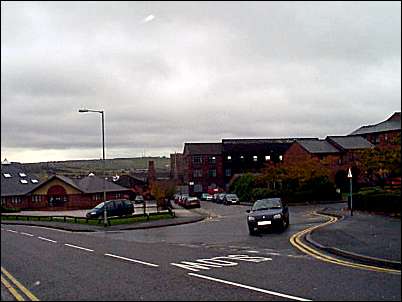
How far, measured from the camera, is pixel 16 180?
241 inches

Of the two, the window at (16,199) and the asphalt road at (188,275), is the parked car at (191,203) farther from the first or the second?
the window at (16,199)

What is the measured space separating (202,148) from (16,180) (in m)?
75.8

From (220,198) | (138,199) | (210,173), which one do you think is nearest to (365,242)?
(220,198)

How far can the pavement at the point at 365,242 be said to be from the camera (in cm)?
1093

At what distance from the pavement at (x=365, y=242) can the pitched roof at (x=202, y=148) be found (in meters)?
62.6

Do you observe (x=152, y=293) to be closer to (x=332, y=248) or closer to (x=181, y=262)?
(x=181, y=262)

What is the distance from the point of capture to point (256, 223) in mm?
19875

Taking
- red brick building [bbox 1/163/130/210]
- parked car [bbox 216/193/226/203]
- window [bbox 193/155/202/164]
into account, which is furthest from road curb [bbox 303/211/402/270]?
window [bbox 193/155/202/164]

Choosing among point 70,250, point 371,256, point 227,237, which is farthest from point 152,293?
point 227,237

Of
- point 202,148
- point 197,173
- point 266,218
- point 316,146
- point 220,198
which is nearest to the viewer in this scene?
point 266,218

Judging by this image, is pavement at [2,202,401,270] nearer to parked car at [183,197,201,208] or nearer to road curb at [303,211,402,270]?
road curb at [303,211,402,270]

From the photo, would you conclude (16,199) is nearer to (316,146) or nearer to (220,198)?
(220,198)

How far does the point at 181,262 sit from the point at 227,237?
7.25m

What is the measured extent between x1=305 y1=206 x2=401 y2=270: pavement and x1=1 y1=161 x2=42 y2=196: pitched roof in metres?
6.68
